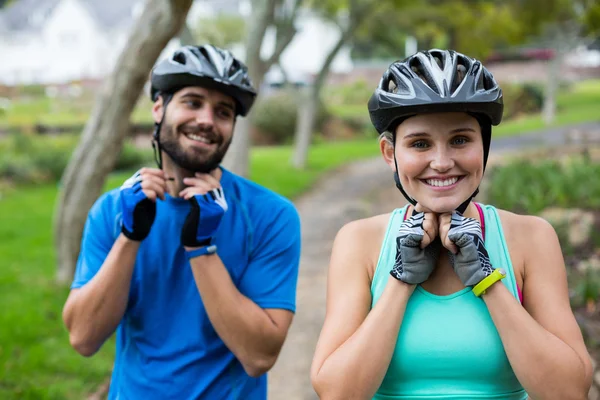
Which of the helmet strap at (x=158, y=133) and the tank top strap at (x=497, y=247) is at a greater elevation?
the helmet strap at (x=158, y=133)

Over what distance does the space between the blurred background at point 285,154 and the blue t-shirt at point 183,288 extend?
2.77m

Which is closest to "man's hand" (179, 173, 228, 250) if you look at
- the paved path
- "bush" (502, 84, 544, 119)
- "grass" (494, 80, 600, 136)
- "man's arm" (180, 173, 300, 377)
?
"man's arm" (180, 173, 300, 377)

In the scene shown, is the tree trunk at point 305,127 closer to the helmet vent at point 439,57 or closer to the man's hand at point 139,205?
the man's hand at point 139,205

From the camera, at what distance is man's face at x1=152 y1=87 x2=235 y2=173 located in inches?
113

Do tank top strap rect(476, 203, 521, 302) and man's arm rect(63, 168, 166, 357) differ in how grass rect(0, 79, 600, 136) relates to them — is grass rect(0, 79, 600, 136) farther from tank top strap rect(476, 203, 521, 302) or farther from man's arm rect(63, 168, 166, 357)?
tank top strap rect(476, 203, 521, 302)

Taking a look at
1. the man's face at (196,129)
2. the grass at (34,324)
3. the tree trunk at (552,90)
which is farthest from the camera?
the tree trunk at (552,90)

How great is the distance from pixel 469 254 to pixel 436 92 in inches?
19.3

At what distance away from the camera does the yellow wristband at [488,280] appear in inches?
82.9

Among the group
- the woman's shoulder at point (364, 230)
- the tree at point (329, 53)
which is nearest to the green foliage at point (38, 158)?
the tree at point (329, 53)

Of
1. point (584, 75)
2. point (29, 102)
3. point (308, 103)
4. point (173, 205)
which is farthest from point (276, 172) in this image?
point (584, 75)

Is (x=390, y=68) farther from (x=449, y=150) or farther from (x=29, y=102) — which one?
(x=29, y=102)

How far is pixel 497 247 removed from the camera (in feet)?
7.43

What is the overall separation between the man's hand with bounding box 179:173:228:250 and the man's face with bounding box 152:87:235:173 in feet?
0.56

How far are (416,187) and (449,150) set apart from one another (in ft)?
0.50
